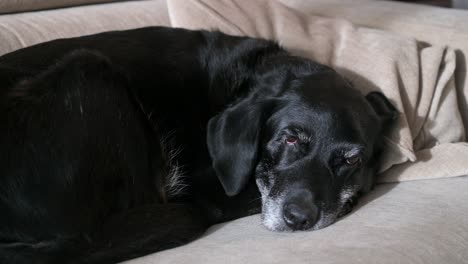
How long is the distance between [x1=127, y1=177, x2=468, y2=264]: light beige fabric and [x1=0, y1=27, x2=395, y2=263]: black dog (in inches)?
2.0

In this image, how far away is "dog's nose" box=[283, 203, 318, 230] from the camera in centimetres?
147

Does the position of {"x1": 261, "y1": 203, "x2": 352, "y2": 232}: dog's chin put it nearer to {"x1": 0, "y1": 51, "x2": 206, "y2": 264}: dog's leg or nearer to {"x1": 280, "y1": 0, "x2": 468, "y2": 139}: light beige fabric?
{"x1": 0, "y1": 51, "x2": 206, "y2": 264}: dog's leg

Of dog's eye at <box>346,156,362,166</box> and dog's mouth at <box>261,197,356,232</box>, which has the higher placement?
dog's eye at <box>346,156,362,166</box>

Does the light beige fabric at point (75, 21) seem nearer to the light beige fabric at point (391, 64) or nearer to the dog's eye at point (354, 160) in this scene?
the light beige fabric at point (391, 64)

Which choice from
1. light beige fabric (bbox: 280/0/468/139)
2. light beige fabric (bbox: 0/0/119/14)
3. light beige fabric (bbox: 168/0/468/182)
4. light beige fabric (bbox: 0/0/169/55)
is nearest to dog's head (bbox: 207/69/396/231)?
light beige fabric (bbox: 168/0/468/182)

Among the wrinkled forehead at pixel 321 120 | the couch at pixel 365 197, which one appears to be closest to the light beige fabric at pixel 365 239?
the couch at pixel 365 197

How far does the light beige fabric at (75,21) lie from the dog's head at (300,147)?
A: 783 mm

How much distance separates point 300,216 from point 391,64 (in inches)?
27.0

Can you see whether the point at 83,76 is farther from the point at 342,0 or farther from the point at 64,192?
the point at 342,0

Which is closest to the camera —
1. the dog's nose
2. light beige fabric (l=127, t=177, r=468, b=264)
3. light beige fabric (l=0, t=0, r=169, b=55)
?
light beige fabric (l=127, t=177, r=468, b=264)

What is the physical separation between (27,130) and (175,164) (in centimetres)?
47

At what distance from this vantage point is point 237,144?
1600mm

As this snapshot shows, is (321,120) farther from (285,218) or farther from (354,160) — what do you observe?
(285,218)

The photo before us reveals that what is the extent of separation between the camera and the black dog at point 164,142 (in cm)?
136
